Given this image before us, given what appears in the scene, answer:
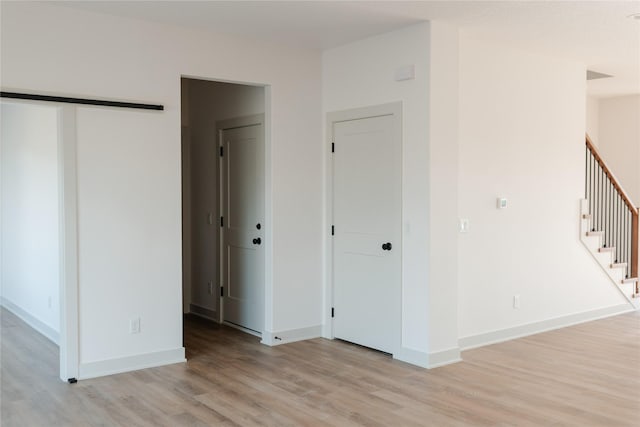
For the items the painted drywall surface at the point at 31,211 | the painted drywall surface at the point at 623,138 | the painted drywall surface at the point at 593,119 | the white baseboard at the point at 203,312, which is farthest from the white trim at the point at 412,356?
the painted drywall surface at the point at 593,119

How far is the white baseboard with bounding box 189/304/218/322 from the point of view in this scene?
260 inches

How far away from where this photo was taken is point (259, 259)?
19.7 feet

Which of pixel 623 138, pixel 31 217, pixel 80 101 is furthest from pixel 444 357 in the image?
pixel 623 138

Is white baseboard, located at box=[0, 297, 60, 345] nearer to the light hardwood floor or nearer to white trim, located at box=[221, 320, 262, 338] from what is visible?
the light hardwood floor

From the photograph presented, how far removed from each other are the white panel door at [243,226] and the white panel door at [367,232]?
758 millimetres

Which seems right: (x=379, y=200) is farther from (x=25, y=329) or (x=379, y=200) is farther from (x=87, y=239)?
(x=25, y=329)

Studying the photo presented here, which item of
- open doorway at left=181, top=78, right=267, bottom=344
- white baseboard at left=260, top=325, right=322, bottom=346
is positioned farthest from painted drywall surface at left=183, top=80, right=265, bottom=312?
white baseboard at left=260, top=325, right=322, bottom=346

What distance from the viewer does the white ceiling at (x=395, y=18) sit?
438 centimetres

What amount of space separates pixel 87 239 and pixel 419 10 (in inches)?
117

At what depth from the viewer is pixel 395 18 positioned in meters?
4.72

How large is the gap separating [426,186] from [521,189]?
1.46m

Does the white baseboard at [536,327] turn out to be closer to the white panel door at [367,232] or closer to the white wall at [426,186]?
the white wall at [426,186]

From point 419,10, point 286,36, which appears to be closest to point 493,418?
point 419,10

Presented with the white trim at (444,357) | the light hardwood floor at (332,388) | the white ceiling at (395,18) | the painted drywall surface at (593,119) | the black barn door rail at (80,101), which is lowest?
the light hardwood floor at (332,388)
